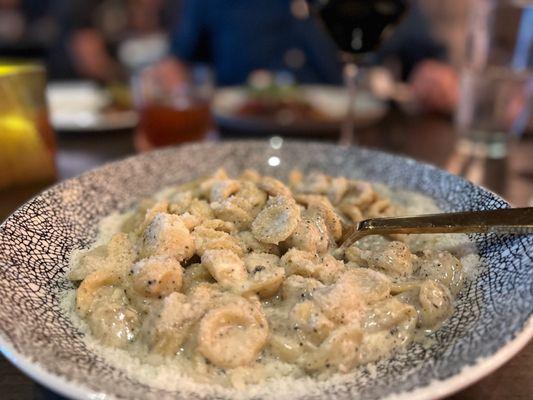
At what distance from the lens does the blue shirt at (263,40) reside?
3768 millimetres

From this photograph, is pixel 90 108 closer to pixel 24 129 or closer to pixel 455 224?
pixel 24 129

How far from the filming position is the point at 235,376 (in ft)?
2.68

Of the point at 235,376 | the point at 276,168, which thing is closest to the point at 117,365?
the point at 235,376

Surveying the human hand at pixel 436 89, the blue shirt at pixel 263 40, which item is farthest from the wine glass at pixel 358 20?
the blue shirt at pixel 263 40

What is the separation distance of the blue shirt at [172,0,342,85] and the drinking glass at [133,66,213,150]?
1.57 m

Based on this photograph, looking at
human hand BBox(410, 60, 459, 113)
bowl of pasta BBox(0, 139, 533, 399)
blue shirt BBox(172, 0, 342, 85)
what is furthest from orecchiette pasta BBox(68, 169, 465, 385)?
blue shirt BBox(172, 0, 342, 85)

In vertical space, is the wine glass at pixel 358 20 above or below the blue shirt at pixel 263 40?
above

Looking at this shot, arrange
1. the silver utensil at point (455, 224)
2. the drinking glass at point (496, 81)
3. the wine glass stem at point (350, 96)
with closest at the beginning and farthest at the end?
the silver utensil at point (455, 224) < the wine glass stem at point (350, 96) < the drinking glass at point (496, 81)

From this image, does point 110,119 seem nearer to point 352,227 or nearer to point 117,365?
point 352,227

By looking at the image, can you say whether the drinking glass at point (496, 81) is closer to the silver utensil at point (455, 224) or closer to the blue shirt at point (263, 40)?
the silver utensil at point (455, 224)

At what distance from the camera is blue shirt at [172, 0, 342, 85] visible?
3768 millimetres

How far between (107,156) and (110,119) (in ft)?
1.16

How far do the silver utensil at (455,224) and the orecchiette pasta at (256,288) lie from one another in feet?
0.12

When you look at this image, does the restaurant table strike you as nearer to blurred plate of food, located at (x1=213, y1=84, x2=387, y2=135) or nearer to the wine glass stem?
blurred plate of food, located at (x1=213, y1=84, x2=387, y2=135)
